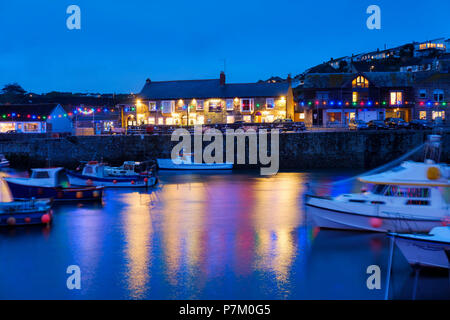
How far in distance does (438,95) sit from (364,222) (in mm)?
48332

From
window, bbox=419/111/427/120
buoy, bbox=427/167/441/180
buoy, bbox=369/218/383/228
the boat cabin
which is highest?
window, bbox=419/111/427/120

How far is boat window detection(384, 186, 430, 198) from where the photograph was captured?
18344 millimetres

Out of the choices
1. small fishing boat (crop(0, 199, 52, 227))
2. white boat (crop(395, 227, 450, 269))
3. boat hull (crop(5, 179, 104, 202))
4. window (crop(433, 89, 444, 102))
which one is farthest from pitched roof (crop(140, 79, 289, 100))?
white boat (crop(395, 227, 450, 269))

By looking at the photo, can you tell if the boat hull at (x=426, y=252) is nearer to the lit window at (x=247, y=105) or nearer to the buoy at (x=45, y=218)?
the buoy at (x=45, y=218)

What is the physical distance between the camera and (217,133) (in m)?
47.2

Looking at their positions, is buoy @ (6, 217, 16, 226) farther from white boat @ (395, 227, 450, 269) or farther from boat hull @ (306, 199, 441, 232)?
white boat @ (395, 227, 450, 269)

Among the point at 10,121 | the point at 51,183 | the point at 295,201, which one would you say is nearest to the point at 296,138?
the point at 295,201

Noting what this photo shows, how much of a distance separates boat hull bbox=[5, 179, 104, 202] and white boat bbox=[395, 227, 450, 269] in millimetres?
19149

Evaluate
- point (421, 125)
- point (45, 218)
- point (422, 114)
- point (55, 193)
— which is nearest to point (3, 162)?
point (55, 193)

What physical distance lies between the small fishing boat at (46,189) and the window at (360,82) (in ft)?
136

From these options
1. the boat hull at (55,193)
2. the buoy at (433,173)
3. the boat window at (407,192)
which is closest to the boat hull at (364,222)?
the boat window at (407,192)

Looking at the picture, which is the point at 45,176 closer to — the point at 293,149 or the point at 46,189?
the point at 46,189

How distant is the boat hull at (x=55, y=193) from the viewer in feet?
85.2
